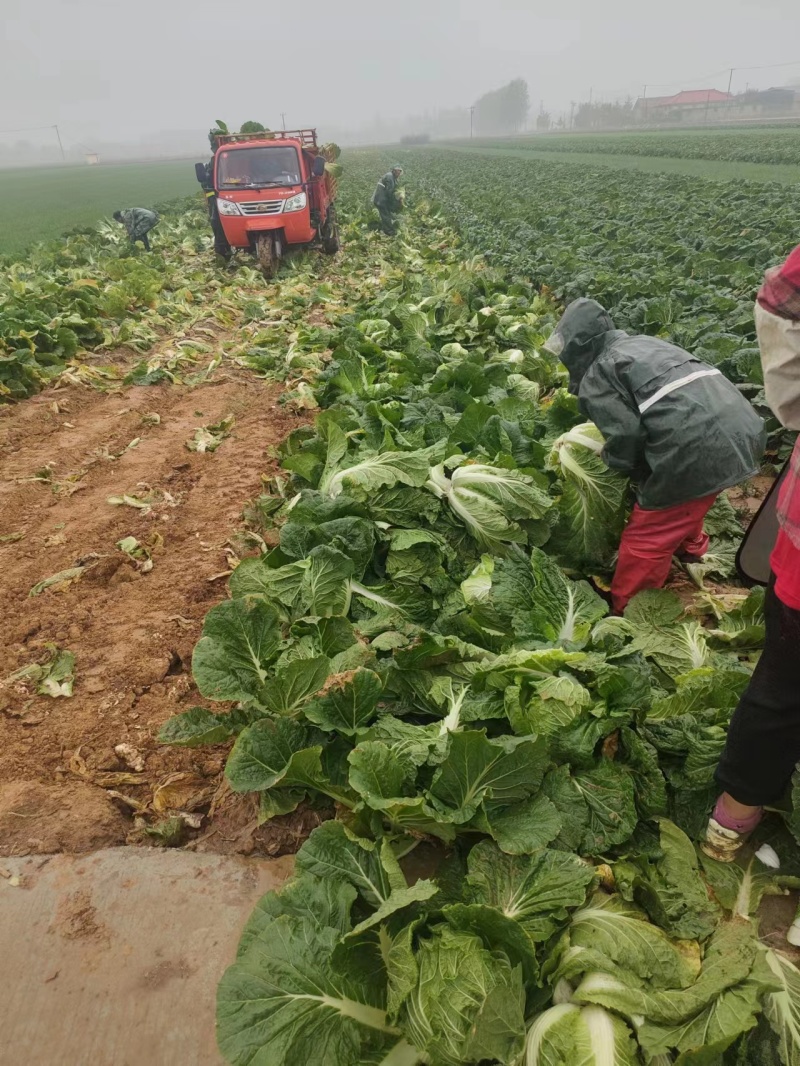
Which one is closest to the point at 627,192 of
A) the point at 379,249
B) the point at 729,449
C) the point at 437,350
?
the point at 379,249

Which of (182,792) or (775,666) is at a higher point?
(775,666)

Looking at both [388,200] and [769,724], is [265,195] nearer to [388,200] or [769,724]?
[388,200]

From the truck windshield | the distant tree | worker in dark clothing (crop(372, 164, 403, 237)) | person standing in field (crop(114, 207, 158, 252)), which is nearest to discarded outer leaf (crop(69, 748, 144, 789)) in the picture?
the truck windshield

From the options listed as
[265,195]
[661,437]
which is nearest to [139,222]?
[265,195]

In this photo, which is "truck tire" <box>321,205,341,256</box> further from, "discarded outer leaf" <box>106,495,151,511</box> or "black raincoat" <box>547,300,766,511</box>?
"black raincoat" <box>547,300,766,511</box>

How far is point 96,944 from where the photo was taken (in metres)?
2.21

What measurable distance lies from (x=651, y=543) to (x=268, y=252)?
1246 centimetres

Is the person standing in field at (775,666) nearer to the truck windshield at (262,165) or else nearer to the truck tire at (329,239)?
the truck windshield at (262,165)

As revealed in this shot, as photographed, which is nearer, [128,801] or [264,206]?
[128,801]

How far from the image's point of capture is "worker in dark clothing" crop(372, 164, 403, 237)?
61.8 ft

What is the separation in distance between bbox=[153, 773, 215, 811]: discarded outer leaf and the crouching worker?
253 cm

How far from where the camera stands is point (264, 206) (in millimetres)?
13672

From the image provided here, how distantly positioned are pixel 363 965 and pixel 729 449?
9.72 ft

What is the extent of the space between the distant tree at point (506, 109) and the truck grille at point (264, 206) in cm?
18494
